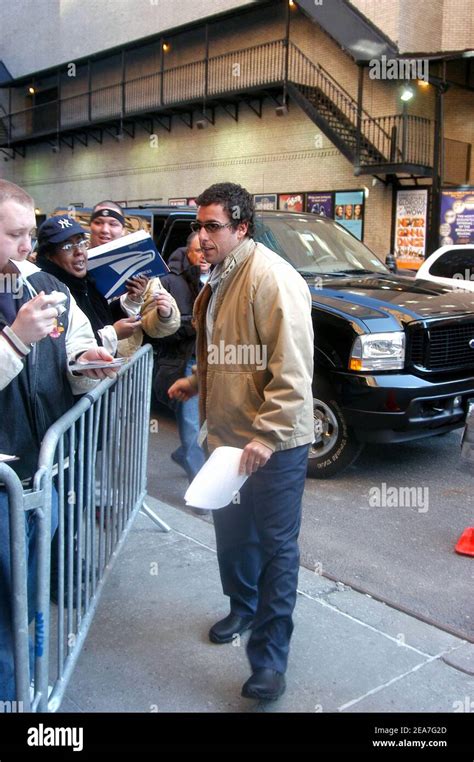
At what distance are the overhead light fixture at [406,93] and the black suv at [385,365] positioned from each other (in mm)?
13631

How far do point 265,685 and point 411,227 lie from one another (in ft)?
56.5

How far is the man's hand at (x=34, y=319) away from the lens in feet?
7.48

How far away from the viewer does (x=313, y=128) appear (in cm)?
2091

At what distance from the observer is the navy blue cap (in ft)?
12.8

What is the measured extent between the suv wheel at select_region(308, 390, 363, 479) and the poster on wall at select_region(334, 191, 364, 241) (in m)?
14.7

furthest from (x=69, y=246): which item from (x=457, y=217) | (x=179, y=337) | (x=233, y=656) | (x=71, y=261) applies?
(x=457, y=217)

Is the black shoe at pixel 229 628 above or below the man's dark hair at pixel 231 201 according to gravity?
below

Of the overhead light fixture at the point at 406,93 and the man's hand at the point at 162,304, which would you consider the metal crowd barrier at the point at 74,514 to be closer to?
the man's hand at the point at 162,304

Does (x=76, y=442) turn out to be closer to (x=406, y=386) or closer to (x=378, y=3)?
(x=406, y=386)

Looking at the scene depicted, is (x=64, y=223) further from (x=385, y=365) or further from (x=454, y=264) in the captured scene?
(x=454, y=264)

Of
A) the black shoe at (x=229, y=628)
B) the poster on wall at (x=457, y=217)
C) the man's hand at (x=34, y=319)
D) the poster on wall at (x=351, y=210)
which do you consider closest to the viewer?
the man's hand at (x=34, y=319)

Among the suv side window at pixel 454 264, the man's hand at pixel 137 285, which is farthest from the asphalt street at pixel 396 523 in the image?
the suv side window at pixel 454 264

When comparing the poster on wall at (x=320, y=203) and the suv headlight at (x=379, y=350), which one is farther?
the poster on wall at (x=320, y=203)

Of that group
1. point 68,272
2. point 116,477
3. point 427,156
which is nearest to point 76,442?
point 116,477
